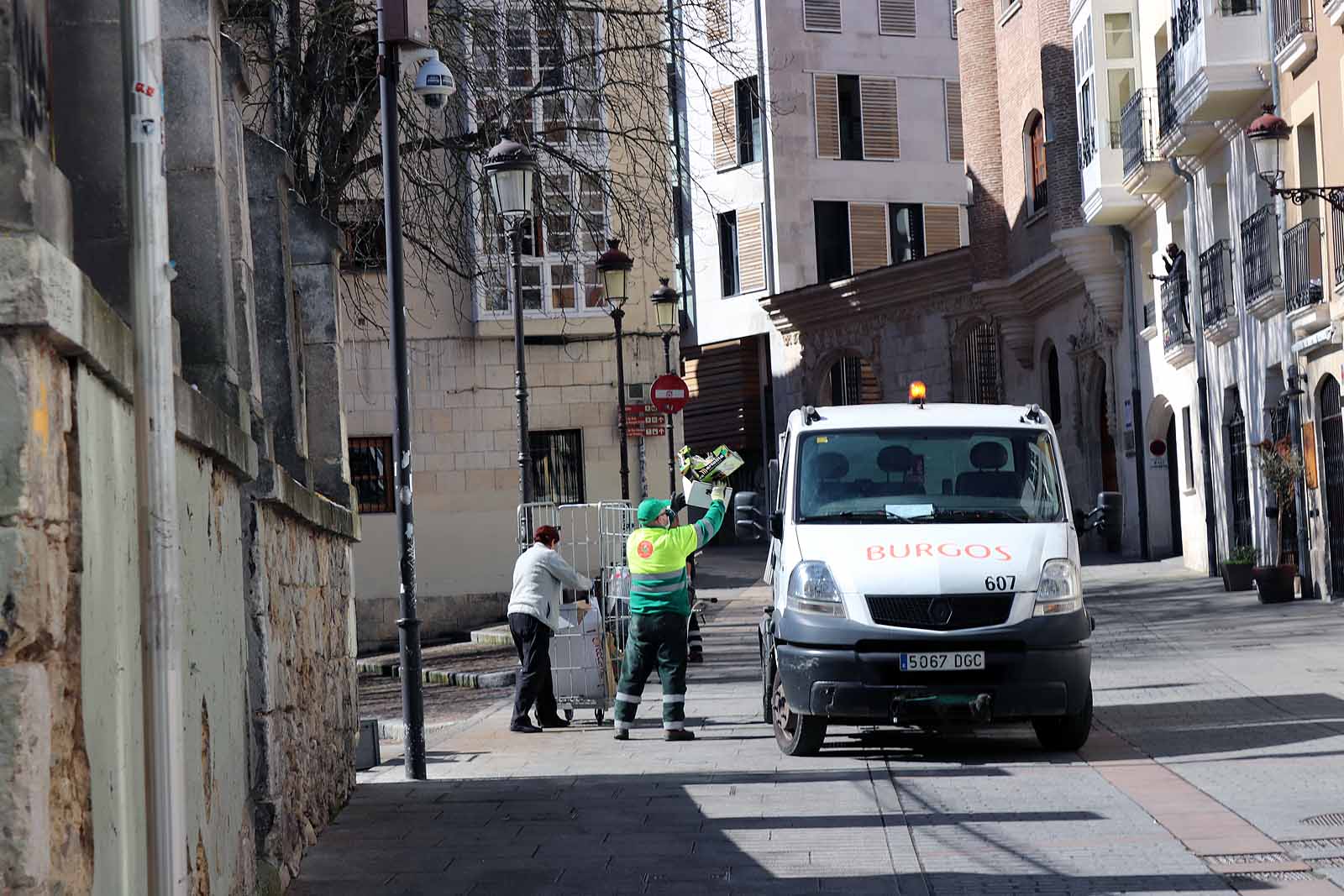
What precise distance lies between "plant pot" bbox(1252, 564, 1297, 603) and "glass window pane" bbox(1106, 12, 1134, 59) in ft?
40.6

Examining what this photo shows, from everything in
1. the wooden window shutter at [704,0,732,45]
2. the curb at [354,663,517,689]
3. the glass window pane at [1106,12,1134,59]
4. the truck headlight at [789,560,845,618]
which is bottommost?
the curb at [354,663,517,689]

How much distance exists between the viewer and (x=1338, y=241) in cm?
2394

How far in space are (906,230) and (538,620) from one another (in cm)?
3628

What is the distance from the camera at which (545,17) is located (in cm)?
1777

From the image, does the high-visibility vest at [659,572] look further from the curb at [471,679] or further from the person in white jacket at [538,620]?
the curb at [471,679]

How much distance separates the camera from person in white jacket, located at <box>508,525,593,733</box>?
50.0ft

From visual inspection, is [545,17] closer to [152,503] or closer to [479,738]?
[479,738]

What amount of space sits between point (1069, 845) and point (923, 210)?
42815 millimetres

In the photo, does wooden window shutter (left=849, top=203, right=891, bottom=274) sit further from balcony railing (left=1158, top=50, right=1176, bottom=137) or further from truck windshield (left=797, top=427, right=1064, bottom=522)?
truck windshield (left=797, top=427, right=1064, bottom=522)

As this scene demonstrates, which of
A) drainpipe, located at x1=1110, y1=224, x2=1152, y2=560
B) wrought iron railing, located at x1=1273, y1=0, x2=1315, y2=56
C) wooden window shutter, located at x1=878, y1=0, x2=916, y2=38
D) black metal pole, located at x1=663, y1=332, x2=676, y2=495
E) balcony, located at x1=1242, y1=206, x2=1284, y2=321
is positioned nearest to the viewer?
wrought iron railing, located at x1=1273, y1=0, x2=1315, y2=56

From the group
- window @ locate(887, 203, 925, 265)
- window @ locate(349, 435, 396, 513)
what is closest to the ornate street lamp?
window @ locate(349, 435, 396, 513)

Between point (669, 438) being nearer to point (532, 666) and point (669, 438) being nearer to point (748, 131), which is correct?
point (532, 666)

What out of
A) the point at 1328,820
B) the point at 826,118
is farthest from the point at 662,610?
the point at 826,118

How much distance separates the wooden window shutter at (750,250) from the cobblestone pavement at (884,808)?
1314 inches
